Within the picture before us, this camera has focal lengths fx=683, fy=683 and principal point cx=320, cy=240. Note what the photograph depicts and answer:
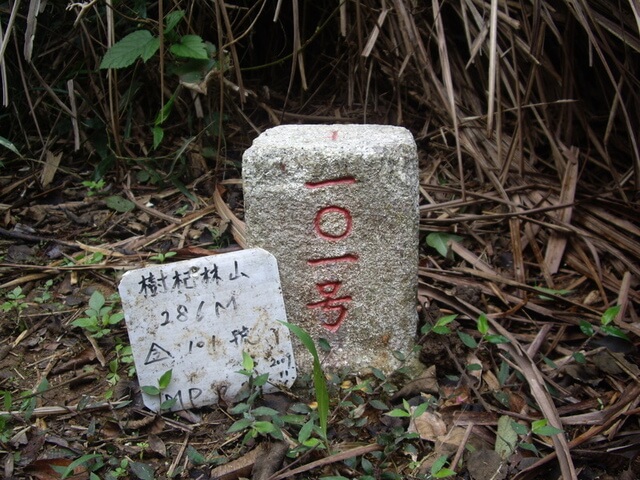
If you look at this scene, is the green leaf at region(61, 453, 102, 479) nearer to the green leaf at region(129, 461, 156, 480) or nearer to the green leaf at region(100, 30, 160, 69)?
the green leaf at region(129, 461, 156, 480)

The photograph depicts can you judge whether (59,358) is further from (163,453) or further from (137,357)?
(163,453)

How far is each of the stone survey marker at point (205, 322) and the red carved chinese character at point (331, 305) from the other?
11 centimetres

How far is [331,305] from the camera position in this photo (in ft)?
5.65

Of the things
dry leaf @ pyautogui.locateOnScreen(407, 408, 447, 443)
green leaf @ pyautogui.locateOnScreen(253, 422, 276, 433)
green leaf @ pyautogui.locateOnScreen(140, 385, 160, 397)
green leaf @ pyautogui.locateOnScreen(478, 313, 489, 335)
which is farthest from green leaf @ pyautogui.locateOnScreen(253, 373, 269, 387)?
green leaf @ pyautogui.locateOnScreen(478, 313, 489, 335)

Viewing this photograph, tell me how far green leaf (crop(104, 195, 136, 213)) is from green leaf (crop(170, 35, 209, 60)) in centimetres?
57

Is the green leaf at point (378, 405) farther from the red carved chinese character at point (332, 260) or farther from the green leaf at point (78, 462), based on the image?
the green leaf at point (78, 462)

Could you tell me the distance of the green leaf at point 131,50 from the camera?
218cm

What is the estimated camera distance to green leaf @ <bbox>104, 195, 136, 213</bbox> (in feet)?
8.10

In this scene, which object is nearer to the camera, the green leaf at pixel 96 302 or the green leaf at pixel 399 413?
the green leaf at pixel 399 413

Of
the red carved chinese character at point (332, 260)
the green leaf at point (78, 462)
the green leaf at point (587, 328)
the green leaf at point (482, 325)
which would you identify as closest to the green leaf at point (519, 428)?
the green leaf at point (482, 325)

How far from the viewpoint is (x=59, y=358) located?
6.06ft

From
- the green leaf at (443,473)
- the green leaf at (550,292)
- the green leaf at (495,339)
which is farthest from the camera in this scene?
the green leaf at (550,292)

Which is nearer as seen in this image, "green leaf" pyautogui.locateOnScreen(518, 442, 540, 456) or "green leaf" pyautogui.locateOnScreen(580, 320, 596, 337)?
"green leaf" pyautogui.locateOnScreen(518, 442, 540, 456)

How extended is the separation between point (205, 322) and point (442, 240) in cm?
93
